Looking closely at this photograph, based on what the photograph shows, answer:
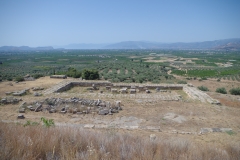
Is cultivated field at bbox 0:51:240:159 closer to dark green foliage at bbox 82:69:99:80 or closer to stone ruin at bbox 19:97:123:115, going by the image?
stone ruin at bbox 19:97:123:115

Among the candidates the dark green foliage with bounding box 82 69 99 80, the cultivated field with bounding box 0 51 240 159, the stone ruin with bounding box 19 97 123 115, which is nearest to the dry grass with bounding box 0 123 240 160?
the cultivated field with bounding box 0 51 240 159

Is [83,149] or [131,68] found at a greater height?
[83,149]

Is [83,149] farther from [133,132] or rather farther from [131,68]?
[131,68]

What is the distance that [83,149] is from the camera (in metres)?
3.08

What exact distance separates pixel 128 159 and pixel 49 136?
5.18ft

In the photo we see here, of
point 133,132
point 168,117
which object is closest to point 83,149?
point 133,132

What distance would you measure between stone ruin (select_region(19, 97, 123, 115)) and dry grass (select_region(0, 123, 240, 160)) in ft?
20.0

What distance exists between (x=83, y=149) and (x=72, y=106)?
23.7 feet

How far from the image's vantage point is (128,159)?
269cm

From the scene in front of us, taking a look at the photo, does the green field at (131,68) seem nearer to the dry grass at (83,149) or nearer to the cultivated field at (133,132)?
the cultivated field at (133,132)

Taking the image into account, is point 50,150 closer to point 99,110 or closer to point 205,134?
point 205,134

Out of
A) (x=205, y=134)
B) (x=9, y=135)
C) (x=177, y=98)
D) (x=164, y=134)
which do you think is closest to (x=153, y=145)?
(x=9, y=135)

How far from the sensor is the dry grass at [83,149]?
8.46 feet

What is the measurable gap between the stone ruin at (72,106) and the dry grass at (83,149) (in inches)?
240
